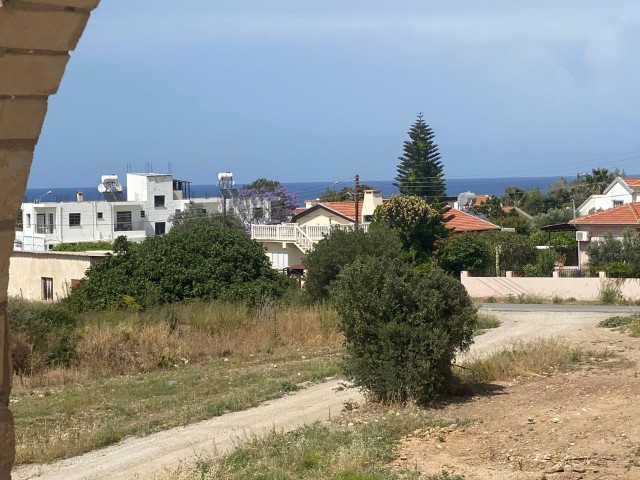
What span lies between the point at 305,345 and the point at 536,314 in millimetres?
10884

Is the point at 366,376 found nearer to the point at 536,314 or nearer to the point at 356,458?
the point at 356,458

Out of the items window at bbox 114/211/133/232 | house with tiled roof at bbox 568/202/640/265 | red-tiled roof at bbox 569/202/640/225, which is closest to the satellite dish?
red-tiled roof at bbox 569/202/640/225

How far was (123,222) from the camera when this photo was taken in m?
83.3

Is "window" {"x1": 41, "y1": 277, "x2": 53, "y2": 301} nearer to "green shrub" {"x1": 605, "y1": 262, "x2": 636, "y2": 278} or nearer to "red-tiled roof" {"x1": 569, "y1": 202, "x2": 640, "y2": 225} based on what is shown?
"green shrub" {"x1": 605, "y1": 262, "x2": 636, "y2": 278}

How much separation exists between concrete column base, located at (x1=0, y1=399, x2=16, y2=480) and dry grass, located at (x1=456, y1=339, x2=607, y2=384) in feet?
38.9

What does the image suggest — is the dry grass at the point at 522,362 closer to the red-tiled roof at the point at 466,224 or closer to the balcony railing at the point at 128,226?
the red-tiled roof at the point at 466,224

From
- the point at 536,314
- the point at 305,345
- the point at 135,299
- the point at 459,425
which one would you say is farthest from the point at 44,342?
the point at 536,314

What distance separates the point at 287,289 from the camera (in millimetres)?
30141

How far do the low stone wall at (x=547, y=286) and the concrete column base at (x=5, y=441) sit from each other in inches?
1388

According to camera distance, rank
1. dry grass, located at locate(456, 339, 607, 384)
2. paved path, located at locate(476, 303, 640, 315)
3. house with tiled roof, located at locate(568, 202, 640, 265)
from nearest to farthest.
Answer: dry grass, located at locate(456, 339, 607, 384) < paved path, located at locate(476, 303, 640, 315) < house with tiled roof, located at locate(568, 202, 640, 265)

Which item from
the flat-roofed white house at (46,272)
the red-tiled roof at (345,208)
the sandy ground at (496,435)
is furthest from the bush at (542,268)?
the sandy ground at (496,435)

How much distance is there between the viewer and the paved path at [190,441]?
1068cm

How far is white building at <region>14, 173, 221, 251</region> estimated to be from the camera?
7838 centimetres

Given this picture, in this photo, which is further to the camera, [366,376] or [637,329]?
[637,329]
